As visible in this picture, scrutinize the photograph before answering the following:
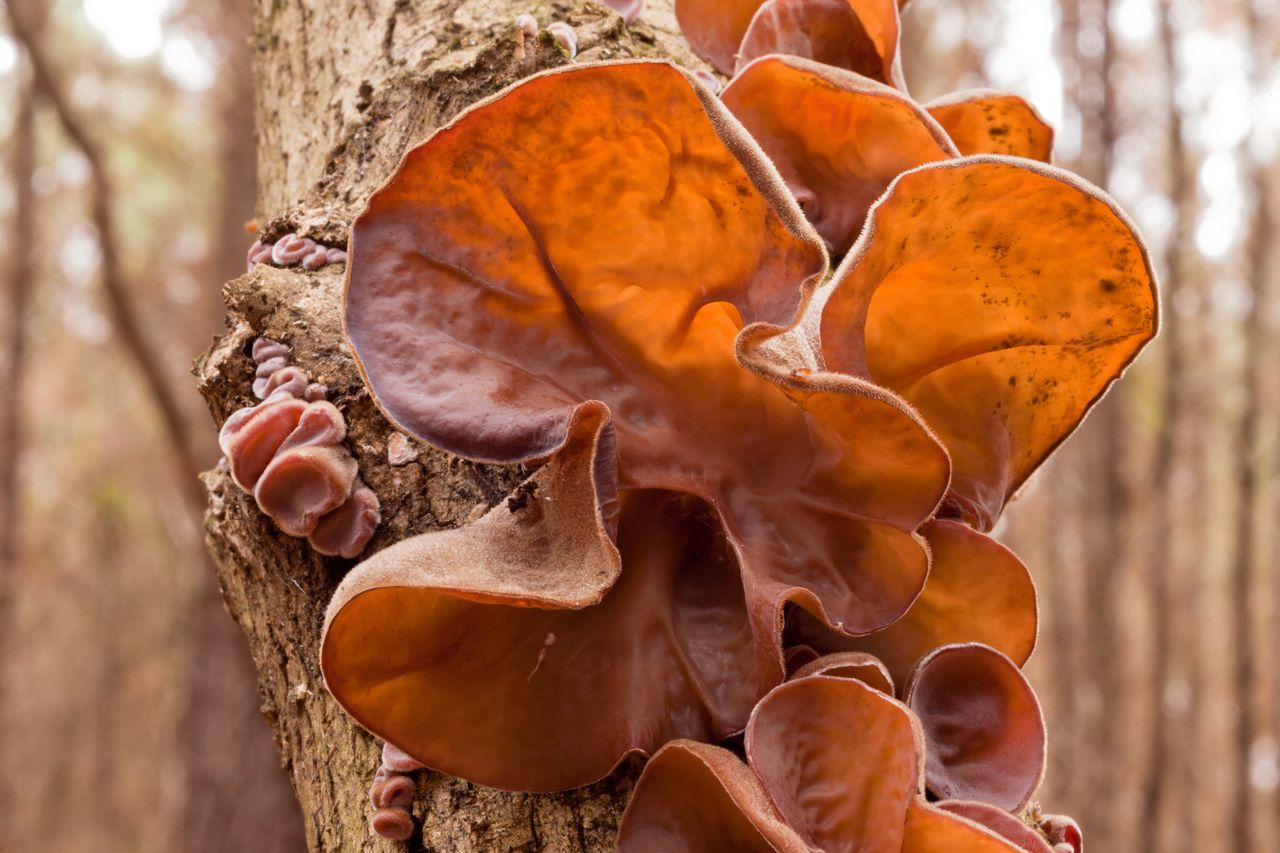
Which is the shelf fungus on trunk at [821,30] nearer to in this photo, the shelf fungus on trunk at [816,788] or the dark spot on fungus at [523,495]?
the dark spot on fungus at [523,495]

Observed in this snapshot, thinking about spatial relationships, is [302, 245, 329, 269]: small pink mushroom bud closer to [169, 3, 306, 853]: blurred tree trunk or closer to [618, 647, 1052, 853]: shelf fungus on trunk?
[618, 647, 1052, 853]: shelf fungus on trunk

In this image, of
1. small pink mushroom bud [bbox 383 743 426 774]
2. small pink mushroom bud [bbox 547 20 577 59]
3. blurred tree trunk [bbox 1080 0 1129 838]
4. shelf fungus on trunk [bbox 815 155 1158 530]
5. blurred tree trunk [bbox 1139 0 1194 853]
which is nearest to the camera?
shelf fungus on trunk [bbox 815 155 1158 530]

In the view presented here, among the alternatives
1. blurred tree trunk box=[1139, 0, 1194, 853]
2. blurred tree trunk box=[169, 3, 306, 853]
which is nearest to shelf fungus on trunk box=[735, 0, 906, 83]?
blurred tree trunk box=[169, 3, 306, 853]

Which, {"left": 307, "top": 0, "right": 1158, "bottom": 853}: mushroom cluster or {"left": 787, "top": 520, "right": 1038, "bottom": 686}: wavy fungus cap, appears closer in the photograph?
{"left": 307, "top": 0, "right": 1158, "bottom": 853}: mushroom cluster

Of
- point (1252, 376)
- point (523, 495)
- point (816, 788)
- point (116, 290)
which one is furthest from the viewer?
point (1252, 376)

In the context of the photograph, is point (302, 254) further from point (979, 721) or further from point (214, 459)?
point (214, 459)

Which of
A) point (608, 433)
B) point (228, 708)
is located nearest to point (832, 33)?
point (608, 433)
